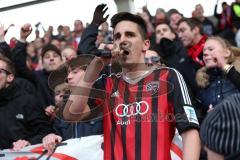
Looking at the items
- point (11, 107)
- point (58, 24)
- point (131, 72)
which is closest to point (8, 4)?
point (11, 107)

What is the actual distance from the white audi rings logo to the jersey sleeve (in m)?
→ 0.17

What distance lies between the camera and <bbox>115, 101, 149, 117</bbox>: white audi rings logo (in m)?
3.28

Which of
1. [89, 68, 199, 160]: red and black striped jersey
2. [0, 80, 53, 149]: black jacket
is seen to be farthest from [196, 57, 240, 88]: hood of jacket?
[89, 68, 199, 160]: red and black striped jersey

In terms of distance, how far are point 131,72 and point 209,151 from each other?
157 centimetres

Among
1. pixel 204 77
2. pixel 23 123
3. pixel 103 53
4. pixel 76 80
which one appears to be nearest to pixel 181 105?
pixel 103 53

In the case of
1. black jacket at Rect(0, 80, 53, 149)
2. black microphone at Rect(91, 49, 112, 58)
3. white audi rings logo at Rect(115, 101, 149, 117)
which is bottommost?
black jacket at Rect(0, 80, 53, 149)

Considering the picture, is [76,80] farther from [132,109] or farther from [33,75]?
[33,75]

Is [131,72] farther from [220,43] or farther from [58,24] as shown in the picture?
[58,24]

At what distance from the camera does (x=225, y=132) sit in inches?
71.3

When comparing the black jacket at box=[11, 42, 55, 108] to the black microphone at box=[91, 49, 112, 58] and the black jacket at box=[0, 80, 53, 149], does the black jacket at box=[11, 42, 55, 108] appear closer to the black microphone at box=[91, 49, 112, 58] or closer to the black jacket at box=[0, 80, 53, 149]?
the black jacket at box=[0, 80, 53, 149]

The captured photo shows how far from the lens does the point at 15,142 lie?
4.62 m

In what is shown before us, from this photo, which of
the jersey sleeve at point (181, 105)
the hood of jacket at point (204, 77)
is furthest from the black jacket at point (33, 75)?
the jersey sleeve at point (181, 105)

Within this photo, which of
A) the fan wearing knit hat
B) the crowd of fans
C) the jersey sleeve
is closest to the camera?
the fan wearing knit hat

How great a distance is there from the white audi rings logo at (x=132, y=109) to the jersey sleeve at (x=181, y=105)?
169 millimetres
